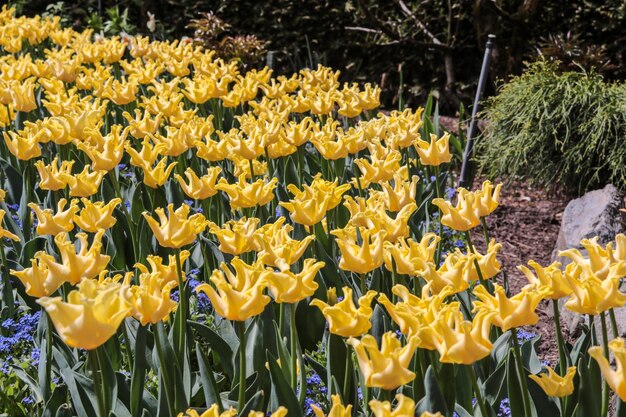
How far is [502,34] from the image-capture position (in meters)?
6.70

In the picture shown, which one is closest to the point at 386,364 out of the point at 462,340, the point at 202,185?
the point at 462,340

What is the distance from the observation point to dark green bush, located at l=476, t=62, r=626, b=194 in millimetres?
4320

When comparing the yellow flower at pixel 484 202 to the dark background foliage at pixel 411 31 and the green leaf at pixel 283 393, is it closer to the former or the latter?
the green leaf at pixel 283 393

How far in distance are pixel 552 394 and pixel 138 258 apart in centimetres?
154

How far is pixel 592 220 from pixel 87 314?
2.72m

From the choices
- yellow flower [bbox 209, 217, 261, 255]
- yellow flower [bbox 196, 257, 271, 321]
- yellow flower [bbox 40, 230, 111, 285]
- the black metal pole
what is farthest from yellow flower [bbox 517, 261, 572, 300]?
the black metal pole

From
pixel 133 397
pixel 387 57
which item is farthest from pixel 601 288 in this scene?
pixel 387 57

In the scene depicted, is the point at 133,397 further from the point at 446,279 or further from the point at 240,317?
the point at 446,279

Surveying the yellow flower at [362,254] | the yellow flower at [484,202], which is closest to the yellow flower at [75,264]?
the yellow flower at [362,254]

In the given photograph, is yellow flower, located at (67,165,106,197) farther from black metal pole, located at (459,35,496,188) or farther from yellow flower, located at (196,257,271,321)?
black metal pole, located at (459,35,496,188)

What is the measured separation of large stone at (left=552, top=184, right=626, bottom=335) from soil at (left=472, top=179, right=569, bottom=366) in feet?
0.60

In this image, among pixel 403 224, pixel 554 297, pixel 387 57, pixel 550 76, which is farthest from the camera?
pixel 387 57

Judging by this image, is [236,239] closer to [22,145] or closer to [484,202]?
[484,202]

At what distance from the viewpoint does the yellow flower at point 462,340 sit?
150 cm
